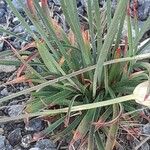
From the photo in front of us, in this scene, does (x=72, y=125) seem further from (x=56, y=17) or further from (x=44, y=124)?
(x=56, y=17)

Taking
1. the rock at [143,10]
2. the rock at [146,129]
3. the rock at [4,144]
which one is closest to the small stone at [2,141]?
the rock at [4,144]

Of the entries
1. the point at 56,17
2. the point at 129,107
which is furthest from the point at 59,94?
the point at 56,17

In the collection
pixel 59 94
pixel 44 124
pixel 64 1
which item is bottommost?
pixel 44 124

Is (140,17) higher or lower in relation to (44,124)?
higher

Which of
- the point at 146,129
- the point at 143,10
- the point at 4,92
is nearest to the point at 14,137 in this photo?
the point at 4,92

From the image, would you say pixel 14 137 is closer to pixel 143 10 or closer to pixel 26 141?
pixel 26 141

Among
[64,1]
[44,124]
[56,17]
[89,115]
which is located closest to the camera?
[64,1]
